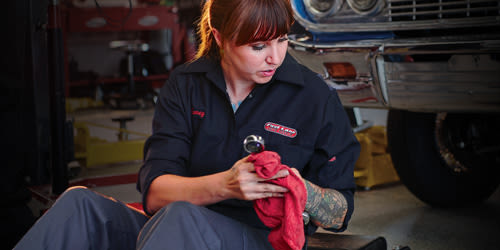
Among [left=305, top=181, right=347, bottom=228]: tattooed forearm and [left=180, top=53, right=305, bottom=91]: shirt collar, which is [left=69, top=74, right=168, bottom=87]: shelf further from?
[left=305, top=181, right=347, bottom=228]: tattooed forearm

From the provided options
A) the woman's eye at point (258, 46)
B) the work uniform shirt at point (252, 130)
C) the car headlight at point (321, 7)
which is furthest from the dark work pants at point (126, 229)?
the car headlight at point (321, 7)

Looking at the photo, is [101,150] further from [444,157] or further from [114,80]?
[114,80]

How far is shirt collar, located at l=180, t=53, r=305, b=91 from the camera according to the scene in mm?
1580

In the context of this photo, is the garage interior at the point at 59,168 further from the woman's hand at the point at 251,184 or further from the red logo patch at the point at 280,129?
the woman's hand at the point at 251,184

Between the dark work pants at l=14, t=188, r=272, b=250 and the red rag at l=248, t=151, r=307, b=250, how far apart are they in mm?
112

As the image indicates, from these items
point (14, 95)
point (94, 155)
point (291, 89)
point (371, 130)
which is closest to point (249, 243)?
point (291, 89)

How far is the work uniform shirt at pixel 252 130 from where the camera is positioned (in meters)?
1.54

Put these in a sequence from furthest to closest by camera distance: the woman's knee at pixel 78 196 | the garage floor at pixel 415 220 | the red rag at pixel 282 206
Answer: the garage floor at pixel 415 220 < the woman's knee at pixel 78 196 < the red rag at pixel 282 206

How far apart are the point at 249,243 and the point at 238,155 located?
255 millimetres

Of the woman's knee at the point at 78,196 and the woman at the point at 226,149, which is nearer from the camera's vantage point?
the woman at the point at 226,149

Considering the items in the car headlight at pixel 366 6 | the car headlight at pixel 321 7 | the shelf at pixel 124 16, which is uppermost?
the car headlight at pixel 366 6

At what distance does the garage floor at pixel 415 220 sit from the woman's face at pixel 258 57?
107 centimetres

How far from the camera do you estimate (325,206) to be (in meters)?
1.45

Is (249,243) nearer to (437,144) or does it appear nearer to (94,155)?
(437,144)
